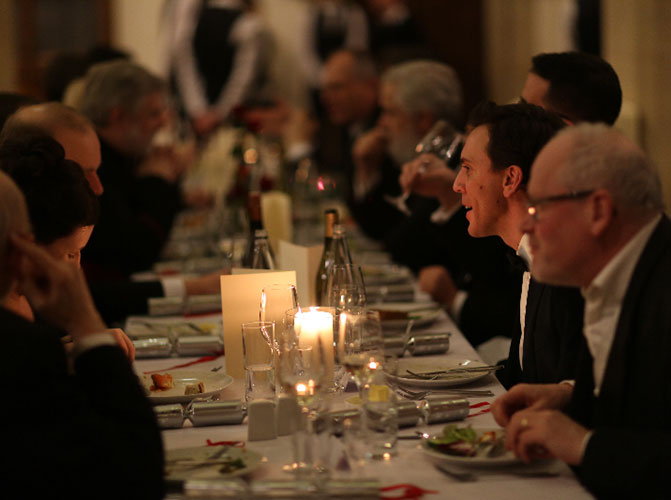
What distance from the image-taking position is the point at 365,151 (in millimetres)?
5172

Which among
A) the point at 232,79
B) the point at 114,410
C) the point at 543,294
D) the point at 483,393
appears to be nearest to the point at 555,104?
the point at 543,294

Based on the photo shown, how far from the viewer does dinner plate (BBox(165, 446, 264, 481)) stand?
145 centimetres

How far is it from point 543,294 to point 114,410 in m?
1.01

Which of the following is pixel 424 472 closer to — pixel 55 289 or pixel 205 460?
pixel 205 460

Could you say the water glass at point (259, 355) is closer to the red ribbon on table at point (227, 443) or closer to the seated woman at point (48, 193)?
the red ribbon on table at point (227, 443)

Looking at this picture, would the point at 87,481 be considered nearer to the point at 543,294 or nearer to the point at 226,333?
the point at 226,333

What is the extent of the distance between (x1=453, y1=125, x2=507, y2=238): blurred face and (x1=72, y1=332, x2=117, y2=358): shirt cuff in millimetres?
1125

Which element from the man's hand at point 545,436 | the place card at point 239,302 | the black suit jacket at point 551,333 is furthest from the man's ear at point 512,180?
the man's hand at point 545,436

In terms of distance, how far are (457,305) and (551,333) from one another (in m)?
1.40

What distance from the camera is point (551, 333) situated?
193 centimetres

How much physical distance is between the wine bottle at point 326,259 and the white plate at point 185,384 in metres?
0.53

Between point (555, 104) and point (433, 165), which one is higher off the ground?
point (555, 104)

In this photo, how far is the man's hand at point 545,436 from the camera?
1.42 meters

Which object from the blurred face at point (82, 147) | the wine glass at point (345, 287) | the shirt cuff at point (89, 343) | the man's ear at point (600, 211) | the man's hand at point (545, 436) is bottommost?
the man's hand at point (545, 436)
